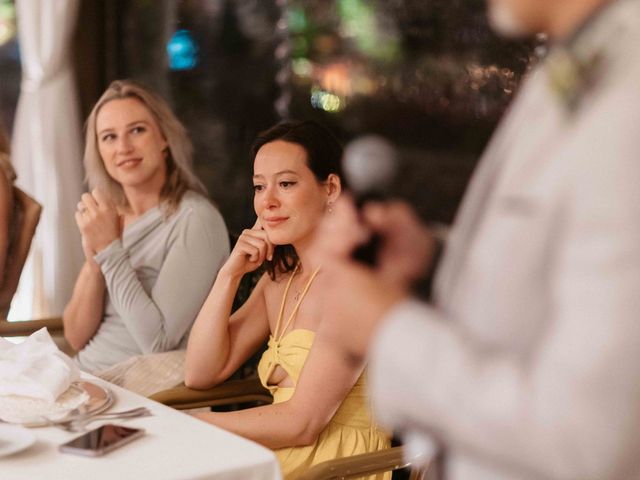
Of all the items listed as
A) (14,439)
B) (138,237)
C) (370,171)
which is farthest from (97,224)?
(370,171)

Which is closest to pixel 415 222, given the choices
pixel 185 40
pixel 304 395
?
pixel 304 395

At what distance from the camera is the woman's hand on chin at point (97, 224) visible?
9.25 feet

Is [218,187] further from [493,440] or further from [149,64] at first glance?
[493,440]

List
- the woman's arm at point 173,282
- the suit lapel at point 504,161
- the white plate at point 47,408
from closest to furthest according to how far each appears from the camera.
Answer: the suit lapel at point 504,161, the white plate at point 47,408, the woman's arm at point 173,282

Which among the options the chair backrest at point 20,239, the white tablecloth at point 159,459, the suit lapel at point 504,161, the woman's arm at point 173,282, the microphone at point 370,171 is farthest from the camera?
the chair backrest at point 20,239

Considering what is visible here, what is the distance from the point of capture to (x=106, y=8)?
4645 millimetres

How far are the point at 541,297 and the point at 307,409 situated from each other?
1.19 metres

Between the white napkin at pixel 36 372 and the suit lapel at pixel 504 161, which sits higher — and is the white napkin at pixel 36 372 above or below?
below

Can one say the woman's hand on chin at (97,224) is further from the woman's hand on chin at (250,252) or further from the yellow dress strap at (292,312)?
the yellow dress strap at (292,312)

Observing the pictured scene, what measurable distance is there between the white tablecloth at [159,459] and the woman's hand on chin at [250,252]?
656 millimetres

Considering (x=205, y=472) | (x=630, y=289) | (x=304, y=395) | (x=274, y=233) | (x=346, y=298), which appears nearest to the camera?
(x=630, y=289)

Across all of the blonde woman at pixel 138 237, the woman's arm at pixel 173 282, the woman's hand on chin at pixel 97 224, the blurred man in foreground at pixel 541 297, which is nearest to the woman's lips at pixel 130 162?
the blonde woman at pixel 138 237

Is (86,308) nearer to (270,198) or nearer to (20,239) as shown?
(20,239)

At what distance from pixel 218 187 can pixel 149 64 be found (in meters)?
0.78
